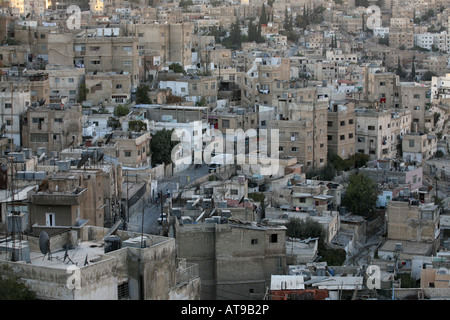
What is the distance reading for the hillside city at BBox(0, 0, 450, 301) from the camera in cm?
1258

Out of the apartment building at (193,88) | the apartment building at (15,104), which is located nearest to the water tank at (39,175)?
the apartment building at (15,104)

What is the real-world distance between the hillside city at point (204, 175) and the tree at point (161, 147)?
0.04m

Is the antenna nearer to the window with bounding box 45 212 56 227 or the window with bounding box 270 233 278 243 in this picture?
the window with bounding box 45 212 56 227

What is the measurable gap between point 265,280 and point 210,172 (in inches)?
306

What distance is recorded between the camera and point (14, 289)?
10.9 metres

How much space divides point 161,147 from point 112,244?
12507 mm

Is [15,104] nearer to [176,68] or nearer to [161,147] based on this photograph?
[161,147]

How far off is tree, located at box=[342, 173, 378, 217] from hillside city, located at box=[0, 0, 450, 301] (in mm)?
34

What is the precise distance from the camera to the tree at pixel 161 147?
24.0 meters

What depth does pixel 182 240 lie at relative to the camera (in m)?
16.3

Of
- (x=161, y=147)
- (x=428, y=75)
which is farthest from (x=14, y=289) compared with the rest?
(x=428, y=75)

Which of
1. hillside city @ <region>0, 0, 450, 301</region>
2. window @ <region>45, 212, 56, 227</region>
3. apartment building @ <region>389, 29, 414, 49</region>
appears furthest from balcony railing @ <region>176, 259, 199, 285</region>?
apartment building @ <region>389, 29, 414, 49</region>
